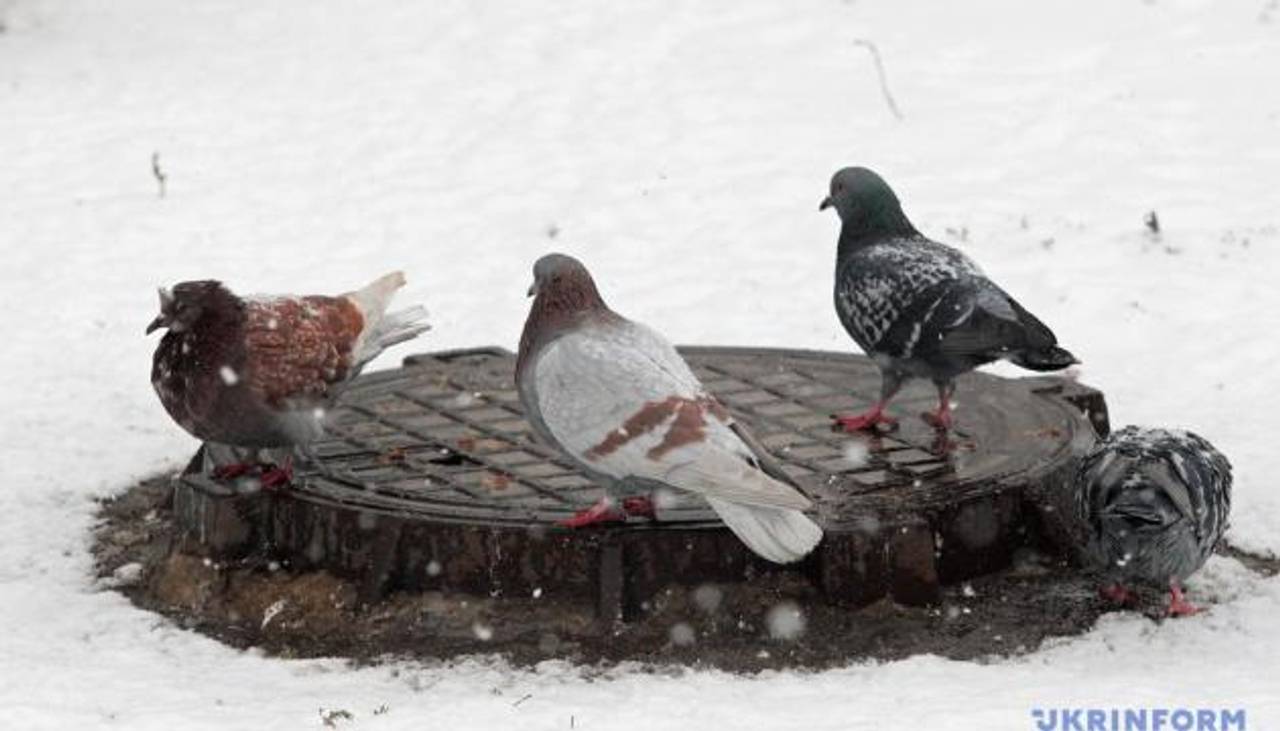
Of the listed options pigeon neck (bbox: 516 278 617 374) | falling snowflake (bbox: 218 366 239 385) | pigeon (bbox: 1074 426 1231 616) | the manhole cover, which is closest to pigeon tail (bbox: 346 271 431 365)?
the manhole cover

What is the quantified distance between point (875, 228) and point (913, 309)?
1.88 feet

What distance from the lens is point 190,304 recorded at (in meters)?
7.17

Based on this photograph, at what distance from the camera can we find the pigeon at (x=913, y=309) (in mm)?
7227

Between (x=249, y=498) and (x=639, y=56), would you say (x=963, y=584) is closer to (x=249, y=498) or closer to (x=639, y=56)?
(x=249, y=498)

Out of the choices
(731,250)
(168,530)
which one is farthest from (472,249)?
(168,530)

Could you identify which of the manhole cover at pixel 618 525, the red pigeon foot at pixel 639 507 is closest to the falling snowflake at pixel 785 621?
the manhole cover at pixel 618 525

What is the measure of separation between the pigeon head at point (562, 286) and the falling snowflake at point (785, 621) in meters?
1.08

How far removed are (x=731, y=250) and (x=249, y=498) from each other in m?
4.46

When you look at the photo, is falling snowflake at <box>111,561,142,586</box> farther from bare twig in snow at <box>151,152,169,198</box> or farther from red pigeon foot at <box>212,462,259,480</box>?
bare twig in snow at <box>151,152,169,198</box>

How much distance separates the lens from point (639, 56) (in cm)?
1341

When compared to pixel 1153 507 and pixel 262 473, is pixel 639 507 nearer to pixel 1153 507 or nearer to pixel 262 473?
pixel 262 473

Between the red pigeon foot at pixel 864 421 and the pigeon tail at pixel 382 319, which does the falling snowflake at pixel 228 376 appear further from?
the red pigeon foot at pixel 864 421

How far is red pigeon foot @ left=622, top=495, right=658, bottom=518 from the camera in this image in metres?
6.73

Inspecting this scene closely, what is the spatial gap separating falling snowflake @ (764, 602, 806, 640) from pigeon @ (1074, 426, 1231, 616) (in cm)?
94
